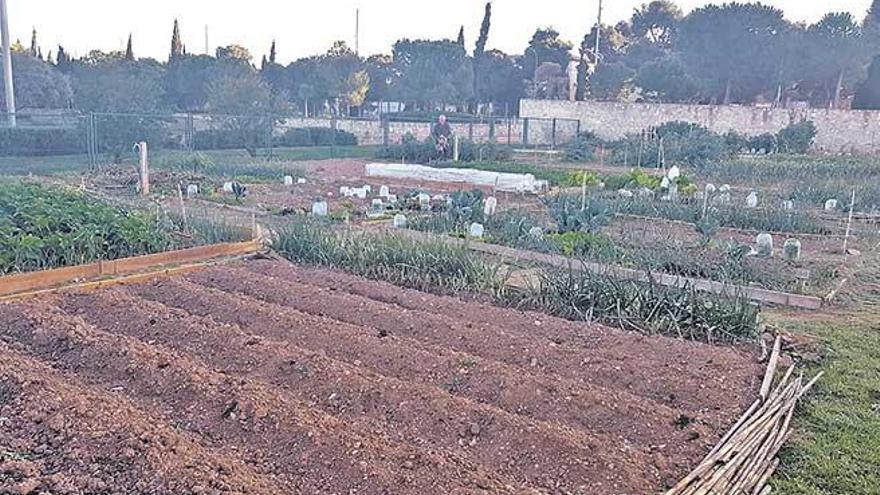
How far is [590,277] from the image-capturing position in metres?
5.55

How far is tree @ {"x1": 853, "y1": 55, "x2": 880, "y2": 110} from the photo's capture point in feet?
94.7

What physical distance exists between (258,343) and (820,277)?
5.20 metres

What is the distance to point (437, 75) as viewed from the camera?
3650 cm

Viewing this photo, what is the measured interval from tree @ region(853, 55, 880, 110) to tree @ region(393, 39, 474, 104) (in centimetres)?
1675

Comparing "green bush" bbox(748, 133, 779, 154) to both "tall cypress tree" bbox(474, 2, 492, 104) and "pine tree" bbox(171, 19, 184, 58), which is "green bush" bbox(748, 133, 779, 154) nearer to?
"tall cypress tree" bbox(474, 2, 492, 104)

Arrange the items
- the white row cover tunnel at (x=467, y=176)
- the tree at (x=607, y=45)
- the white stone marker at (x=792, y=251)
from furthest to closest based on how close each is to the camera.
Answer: the tree at (x=607, y=45)
the white row cover tunnel at (x=467, y=176)
the white stone marker at (x=792, y=251)

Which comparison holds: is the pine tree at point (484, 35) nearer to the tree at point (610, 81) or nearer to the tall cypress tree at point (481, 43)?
the tall cypress tree at point (481, 43)

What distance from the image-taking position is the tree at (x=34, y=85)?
27781 millimetres

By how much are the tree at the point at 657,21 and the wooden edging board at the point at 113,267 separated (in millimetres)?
44741

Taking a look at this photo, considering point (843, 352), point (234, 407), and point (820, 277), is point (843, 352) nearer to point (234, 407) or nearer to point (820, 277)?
point (820, 277)

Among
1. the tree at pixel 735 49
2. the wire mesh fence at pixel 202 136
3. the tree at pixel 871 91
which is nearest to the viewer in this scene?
the wire mesh fence at pixel 202 136

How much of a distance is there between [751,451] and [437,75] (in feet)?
113

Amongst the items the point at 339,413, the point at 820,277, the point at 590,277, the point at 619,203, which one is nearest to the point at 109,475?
the point at 339,413

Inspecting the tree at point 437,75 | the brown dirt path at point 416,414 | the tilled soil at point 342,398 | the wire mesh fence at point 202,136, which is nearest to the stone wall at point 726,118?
the wire mesh fence at point 202,136
